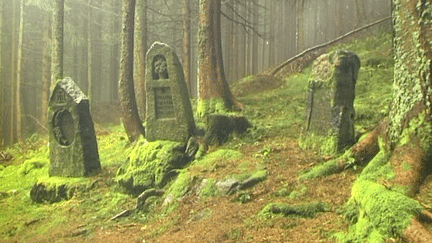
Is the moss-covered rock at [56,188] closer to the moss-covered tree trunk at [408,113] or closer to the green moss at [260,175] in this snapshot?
the green moss at [260,175]

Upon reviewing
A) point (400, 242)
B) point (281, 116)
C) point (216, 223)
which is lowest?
point (216, 223)

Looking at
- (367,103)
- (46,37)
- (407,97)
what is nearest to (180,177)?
(407,97)

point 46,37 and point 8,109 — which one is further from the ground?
point 46,37

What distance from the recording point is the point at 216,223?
5.67m

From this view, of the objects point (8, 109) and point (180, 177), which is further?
point (8, 109)

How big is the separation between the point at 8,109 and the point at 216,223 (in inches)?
872

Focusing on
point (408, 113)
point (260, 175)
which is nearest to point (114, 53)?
point (260, 175)

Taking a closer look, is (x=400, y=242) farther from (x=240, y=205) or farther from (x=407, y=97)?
(x=240, y=205)

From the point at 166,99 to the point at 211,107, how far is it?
2.02 meters

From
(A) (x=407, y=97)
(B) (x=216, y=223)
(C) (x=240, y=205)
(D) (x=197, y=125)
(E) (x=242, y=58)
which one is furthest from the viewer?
(E) (x=242, y=58)

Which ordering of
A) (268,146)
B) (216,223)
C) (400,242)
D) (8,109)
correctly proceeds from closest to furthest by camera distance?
(400,242), (216,223), (268,146), (8,109)

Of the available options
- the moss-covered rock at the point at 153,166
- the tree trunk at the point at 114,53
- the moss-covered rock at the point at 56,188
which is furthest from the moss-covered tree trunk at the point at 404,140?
the tree trunk at the point at 114,53

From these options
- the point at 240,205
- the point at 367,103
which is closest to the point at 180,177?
the point at 240,205

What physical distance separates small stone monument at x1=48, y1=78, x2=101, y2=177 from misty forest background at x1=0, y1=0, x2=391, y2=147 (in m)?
5.37
